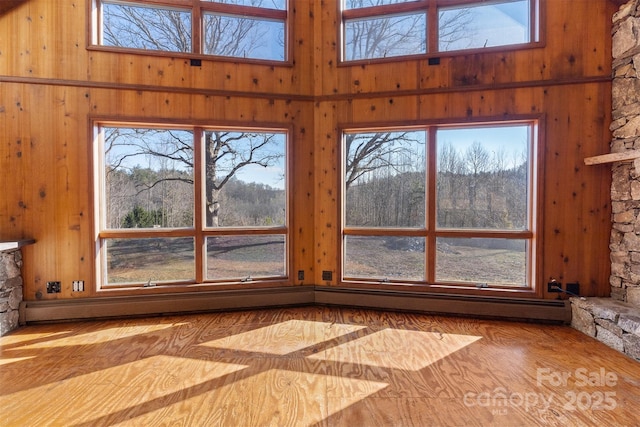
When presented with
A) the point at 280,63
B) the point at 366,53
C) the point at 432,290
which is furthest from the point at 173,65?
the point at 432,290

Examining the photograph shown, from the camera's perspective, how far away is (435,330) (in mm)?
3283

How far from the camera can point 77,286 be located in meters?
3.57

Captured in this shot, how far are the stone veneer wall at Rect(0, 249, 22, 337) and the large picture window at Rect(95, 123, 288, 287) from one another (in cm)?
75

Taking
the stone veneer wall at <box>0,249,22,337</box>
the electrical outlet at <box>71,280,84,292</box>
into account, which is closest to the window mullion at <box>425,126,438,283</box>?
the electrical outlet at <box>71,280,84,292</box>

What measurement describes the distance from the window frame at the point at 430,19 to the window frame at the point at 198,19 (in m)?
0.69

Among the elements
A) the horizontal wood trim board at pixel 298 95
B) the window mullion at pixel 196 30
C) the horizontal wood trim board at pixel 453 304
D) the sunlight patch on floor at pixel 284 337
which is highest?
the window mullion at pixel 196 30

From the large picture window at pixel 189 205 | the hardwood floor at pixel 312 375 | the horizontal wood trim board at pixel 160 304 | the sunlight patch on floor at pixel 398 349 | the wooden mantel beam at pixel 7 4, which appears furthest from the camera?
the large picture window at pixel 189 205

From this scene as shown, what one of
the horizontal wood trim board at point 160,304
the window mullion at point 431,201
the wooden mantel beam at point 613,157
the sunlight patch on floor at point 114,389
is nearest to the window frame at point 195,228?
the horizontal wood trim board at point 160,304

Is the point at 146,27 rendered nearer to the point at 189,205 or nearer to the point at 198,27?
the point at 198,27

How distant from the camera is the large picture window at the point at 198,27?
3.68 m

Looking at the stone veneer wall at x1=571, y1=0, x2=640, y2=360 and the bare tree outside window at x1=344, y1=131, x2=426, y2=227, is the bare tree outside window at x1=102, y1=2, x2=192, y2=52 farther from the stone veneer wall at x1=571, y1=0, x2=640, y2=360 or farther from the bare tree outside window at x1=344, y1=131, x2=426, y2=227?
the stone veneer wall at x1=571, y1=0, x2=640, y2=360

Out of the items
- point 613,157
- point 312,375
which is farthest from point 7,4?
point 613,157

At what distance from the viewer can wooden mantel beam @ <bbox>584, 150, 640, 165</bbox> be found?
293 centimetres

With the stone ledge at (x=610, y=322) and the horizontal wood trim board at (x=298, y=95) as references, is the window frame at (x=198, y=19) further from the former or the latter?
the stone ledge at (x=610, y=322)
